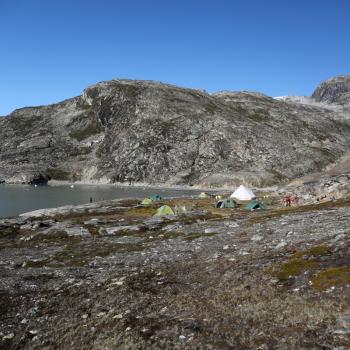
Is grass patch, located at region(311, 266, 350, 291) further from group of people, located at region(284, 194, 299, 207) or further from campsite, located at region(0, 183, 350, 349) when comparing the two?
group of people, located at region(284, 194, 299, 207)

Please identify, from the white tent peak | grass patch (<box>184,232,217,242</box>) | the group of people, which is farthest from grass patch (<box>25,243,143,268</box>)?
the white tent peak

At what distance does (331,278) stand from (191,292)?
19.7 ft

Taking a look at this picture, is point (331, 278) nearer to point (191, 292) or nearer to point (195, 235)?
point (191, 292)

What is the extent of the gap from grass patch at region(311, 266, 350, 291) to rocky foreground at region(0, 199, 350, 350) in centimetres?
4

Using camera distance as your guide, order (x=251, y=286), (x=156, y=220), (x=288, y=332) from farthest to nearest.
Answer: (x=156, y=220)
(x=251, y=286)
(x=288, y=332)

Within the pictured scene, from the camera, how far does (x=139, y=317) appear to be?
1756 centimetres

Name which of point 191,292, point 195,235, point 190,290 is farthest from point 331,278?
point 195,235

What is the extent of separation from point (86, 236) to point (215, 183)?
151361 mm

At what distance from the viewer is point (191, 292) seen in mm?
19891

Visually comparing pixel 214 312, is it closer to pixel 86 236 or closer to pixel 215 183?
pixel 86 236

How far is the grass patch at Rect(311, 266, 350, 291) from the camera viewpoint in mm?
17375

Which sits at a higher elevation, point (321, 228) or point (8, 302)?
point (321, 228)

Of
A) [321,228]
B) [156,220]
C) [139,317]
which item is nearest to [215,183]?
[156,220]

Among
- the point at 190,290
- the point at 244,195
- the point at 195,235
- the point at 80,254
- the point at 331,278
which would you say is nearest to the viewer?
the point at 331,278
